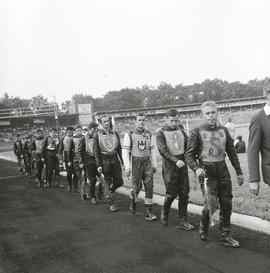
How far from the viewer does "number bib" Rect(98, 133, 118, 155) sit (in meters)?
9.29

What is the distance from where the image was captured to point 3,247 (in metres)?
6.48

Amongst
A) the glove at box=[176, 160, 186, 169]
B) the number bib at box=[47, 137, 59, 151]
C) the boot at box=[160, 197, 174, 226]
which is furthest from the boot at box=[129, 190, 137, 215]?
the number bib at box=[47, 137, 59, 151]

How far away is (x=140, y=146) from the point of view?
8367mm

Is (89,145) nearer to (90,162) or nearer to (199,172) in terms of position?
(90,162)

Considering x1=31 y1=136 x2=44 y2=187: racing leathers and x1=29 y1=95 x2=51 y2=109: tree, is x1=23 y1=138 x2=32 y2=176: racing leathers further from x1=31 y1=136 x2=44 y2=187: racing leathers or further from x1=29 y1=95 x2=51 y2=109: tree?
x1=29 y1=95 x2=51 y2=109: tree

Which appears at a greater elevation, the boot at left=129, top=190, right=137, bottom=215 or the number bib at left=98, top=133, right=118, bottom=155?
the number bib at left=98, top=133, right=118, bottom=155

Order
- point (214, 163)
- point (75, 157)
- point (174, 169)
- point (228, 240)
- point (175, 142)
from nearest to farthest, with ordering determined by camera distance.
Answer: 1. point (228, 240)
2. point (214, 163)
3. point (174, 169)
4. point (175, 142)
5. point (75, 157)

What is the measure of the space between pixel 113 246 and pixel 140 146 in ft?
8.88

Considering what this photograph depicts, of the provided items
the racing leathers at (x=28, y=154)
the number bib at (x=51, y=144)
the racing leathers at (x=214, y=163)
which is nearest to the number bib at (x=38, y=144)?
the number bib at (x=51, y=144)

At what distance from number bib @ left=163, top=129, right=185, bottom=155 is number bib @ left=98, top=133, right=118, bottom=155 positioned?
2.23 meters

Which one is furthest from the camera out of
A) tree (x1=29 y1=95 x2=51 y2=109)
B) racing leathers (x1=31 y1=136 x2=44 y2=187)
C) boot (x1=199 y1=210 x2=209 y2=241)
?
tree (x1=29 y1=95 x2=51 y2=109)

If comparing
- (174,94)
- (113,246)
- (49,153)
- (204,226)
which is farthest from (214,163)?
(174,94)

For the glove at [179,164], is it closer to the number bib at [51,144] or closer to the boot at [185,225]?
the boot at [185,225]

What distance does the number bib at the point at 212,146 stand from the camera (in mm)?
6133
